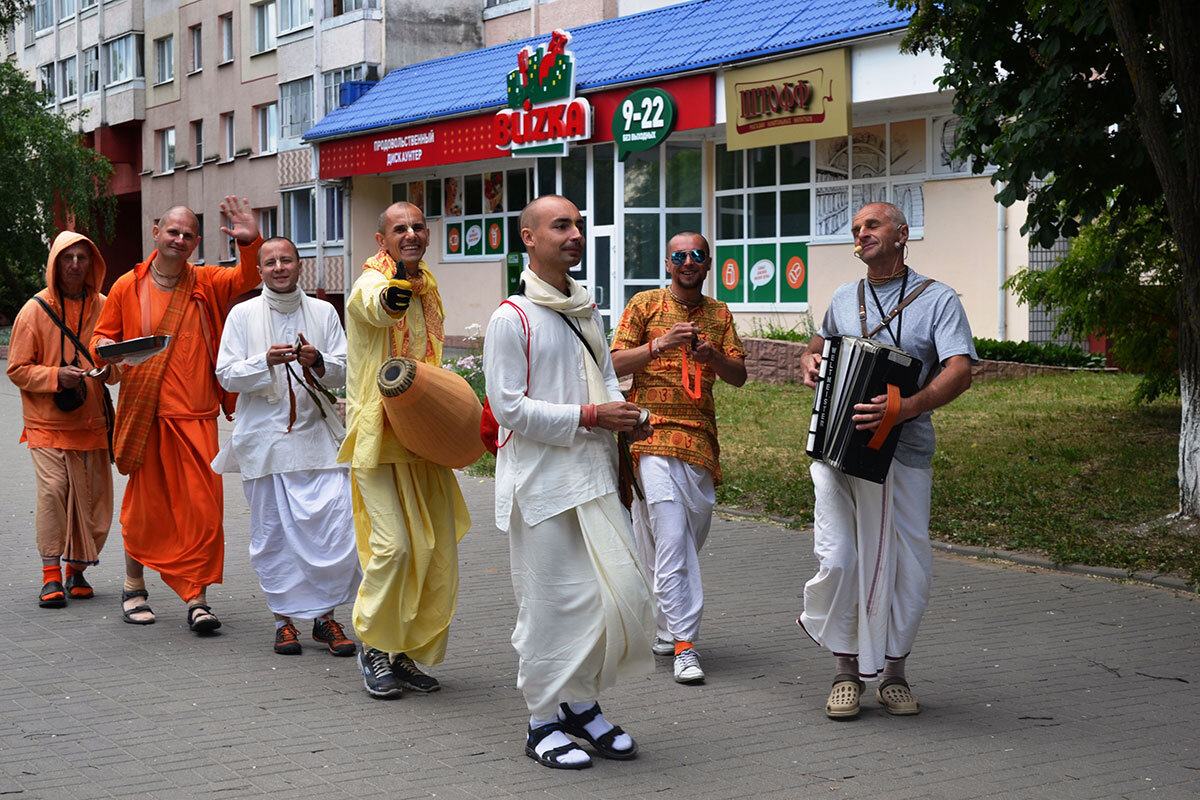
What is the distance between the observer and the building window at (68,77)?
5612 cm

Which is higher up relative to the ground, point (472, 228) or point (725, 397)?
point (472, 228)

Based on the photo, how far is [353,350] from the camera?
646 cm

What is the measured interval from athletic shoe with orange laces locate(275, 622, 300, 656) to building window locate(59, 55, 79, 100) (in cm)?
5403

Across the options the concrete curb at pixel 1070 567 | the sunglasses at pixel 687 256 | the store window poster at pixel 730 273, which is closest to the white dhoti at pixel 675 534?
the sunglasses at pixel 687 256

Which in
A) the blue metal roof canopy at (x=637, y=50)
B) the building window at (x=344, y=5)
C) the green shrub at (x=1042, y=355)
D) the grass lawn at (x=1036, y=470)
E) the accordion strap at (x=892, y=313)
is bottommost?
the grass lawn at (x=1036, y=470)

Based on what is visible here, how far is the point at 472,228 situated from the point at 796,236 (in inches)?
436

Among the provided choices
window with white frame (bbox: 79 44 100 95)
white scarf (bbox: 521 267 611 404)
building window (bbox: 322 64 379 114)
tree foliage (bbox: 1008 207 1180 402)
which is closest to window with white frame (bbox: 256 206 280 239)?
building window (bbox: 322 64 379 114)

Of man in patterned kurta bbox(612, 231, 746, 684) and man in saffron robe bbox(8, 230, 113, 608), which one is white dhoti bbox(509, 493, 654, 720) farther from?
man in saffron robe bbox(8, 230, 113, 608)

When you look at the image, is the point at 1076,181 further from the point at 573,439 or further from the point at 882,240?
the point at 573,439

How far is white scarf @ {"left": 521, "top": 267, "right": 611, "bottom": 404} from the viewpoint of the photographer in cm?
541

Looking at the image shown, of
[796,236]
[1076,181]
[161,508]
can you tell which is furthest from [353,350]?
[796,236]

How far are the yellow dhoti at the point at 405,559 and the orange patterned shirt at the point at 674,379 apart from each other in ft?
3.55

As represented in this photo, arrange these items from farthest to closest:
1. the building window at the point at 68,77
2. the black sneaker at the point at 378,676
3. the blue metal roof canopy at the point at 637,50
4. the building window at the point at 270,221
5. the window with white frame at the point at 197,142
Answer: the building window at the point at 68,77 < the window with white frame at the point at 197,142 < the building window at the point at 270,221 < the blue metal roof canopy at the point at 637,50 < the black sneaker at the point at 378,676

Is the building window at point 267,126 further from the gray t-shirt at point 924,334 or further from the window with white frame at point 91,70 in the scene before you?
the gray t-shirt at point 924,334
